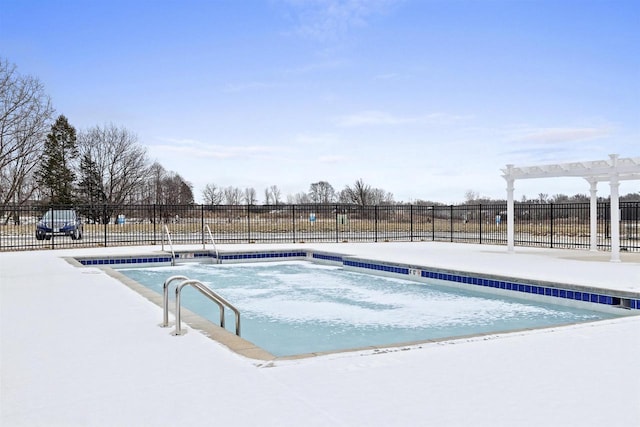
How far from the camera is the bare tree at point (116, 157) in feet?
148

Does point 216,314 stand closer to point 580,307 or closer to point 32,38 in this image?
point 580,307

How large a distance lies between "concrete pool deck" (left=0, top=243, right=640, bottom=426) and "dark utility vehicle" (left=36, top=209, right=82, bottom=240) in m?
17.0

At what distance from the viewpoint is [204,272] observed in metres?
13.1

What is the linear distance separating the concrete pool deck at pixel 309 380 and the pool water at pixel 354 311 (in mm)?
1579

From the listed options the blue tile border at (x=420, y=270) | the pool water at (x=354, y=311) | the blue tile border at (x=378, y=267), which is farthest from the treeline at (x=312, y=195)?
the pool water at (x=354, y=311)

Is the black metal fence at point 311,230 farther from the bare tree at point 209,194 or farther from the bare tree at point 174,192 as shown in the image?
the bare tree at point 209,194

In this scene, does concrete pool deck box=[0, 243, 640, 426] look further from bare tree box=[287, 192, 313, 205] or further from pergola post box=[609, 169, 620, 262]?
bare tree box=[287, 192, 313, 205]

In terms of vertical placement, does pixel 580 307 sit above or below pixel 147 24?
below

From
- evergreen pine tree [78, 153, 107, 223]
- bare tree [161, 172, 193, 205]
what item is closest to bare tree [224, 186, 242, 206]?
bare tree [161, 172, 193, 205]

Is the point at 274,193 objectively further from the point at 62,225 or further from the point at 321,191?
the point at 62,225

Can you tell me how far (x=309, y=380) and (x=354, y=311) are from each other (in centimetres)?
469

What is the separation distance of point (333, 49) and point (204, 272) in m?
9.17

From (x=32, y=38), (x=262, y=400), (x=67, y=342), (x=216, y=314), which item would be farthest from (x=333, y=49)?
(x=262, y=400)

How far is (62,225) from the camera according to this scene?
21.9 metres
